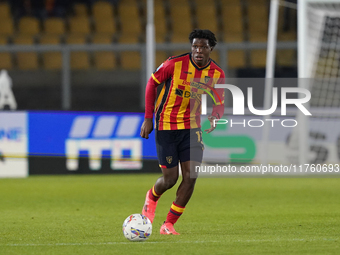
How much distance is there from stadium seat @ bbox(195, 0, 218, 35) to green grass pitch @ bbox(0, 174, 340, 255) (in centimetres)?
573

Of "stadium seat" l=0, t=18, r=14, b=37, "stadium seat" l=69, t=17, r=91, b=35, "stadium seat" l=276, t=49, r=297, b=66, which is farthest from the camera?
"stadium seat" l=69, t=17, r=91, b=35

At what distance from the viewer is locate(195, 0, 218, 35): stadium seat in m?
16.2

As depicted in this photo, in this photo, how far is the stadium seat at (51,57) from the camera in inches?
570

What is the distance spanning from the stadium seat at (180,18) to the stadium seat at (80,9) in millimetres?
2106

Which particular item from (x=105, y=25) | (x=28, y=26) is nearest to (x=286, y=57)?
(x=105, y=25)

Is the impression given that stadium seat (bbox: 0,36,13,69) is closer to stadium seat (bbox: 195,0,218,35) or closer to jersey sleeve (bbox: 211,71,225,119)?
stadium seat (bbox: 195,0,218,35)

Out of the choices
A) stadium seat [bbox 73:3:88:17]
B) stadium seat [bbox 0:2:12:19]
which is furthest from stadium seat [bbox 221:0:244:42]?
stadium seat [bbox 0:2:12:19]

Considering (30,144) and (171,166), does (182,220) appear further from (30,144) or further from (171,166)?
(30,144)

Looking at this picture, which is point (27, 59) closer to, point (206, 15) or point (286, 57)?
point (206, 15)

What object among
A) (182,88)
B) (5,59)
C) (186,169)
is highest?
(182,88)

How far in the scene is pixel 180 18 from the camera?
53.9ft

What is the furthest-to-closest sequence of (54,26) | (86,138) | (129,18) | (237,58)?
(129,18) → (54,26) → (237,58) → (86,138)

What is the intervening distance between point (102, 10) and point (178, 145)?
11.6 m

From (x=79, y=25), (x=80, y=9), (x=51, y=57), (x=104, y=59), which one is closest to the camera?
(x=51, y=57)
